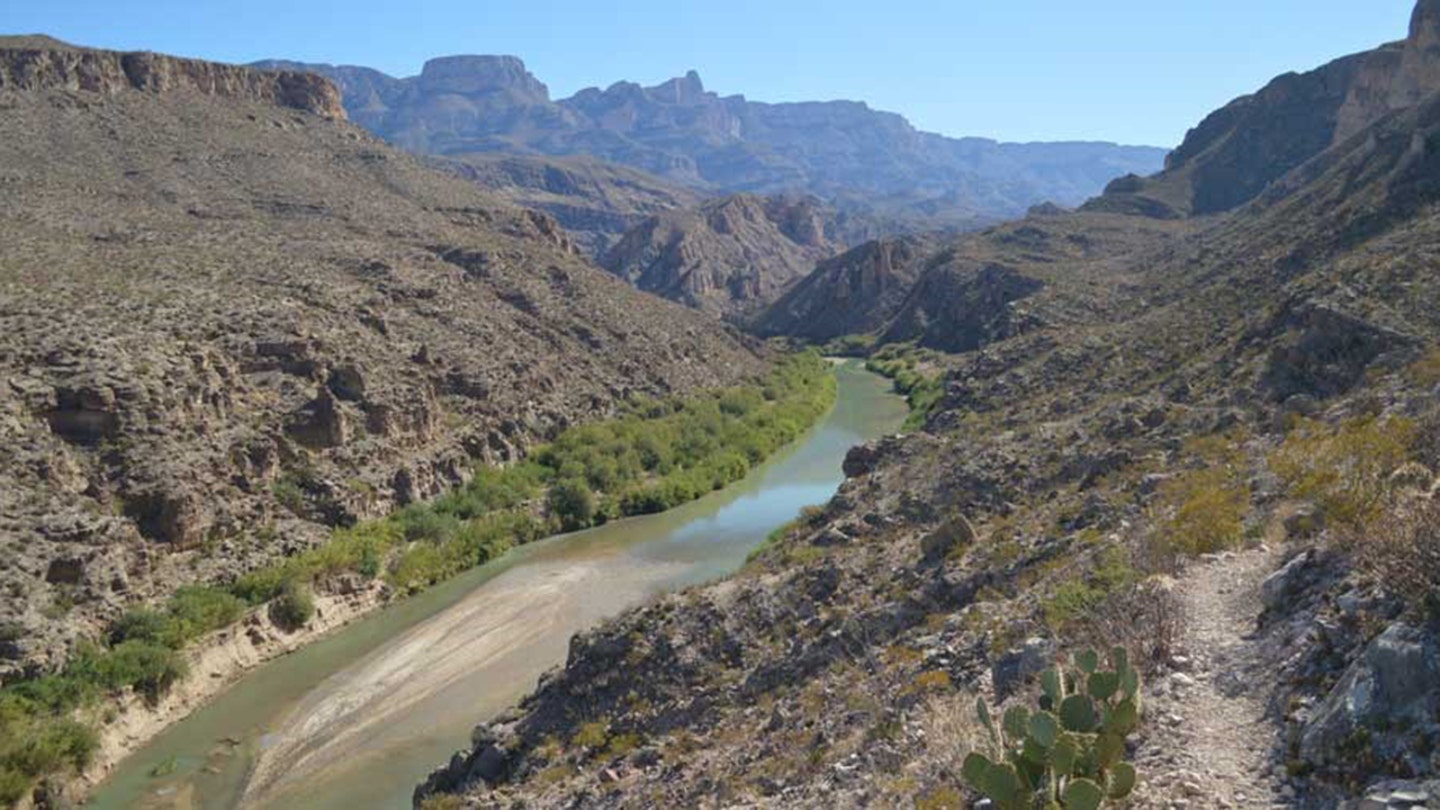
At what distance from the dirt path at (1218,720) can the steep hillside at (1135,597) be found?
3cm

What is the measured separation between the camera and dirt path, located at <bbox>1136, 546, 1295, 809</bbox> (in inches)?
301

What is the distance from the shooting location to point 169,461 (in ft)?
104

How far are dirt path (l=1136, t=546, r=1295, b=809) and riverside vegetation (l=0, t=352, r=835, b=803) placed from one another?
2287cm

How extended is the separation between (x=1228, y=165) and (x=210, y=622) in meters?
101

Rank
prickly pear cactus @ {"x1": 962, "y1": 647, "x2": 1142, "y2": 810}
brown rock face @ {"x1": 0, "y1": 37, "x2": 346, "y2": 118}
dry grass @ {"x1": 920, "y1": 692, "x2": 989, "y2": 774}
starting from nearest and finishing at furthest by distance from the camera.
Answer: prickly pear cactus @ {"x1": 962, "y1": 647, "x2": 1142, "y2": 810} → dry grass @ {"x1": 920, "y1": 692, "x2": 989, "y2": 774} → brown rock face @ {"x1": 0, "y1": 37, "x2": 346, "y2": 118}

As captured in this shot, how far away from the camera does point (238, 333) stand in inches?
1569

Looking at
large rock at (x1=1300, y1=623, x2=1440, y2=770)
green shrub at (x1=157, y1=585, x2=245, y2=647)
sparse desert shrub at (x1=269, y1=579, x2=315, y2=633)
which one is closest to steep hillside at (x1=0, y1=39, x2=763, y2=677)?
green shrub at (x1=157, y1=585, x2=245, y2=647)

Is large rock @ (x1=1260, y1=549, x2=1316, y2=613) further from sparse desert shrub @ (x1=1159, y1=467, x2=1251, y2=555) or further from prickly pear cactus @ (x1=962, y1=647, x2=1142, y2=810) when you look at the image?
sparse desert shrub @ (x1=1159, y1=467, x2=1251, y2=555)

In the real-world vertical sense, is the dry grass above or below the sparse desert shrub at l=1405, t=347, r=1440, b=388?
below

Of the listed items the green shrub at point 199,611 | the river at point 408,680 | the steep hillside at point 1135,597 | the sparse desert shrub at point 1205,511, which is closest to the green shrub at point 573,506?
the river at point 408,680

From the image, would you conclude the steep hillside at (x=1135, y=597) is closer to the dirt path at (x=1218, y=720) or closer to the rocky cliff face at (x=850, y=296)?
the dirt path at (x=1218, y=720)

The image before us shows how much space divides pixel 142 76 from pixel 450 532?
52.4 m

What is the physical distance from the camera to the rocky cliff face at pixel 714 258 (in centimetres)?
15275

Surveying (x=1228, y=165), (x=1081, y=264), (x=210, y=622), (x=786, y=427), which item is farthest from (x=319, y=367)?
(x=1228, y=165)
